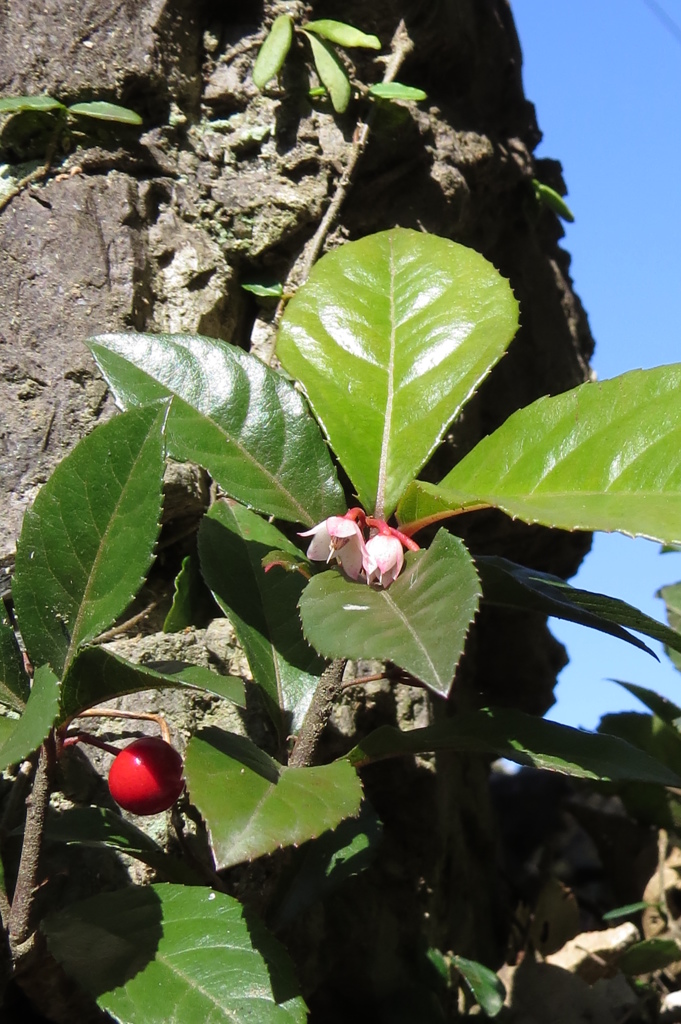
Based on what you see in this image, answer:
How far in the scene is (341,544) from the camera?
923mm

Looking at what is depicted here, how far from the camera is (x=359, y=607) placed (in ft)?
2.73

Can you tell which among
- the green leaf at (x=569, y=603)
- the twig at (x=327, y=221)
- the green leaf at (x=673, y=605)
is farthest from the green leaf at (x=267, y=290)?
the green leaf at (x=673, y=605)

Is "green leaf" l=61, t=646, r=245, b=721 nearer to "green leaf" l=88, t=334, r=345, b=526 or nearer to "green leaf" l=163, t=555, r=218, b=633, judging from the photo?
"green leaf" l=88, t=334, r=345, b=526

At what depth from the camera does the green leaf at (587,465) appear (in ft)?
2.69

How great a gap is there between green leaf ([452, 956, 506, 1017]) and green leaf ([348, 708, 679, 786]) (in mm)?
664

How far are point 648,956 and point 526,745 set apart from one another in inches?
34.4

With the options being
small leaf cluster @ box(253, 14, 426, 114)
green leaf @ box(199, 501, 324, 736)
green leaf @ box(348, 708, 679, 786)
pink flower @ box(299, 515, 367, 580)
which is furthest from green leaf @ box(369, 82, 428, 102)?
green leaf @ box(348, 708, 679, 786)

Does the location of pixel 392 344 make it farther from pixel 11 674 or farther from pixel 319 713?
pixel 11 674

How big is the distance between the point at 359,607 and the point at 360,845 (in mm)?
495

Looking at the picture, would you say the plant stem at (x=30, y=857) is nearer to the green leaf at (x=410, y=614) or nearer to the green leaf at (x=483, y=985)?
the green leaf at (x=410, y=614)

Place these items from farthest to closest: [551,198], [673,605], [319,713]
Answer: [551,198], [673,605], [319,713]

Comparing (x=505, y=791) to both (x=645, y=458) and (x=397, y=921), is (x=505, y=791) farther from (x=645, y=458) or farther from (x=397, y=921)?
(x=645, y=458)

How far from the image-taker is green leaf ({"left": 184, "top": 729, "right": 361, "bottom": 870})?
2.38ft

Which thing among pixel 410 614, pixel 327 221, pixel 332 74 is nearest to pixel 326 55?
pixel 332 74
